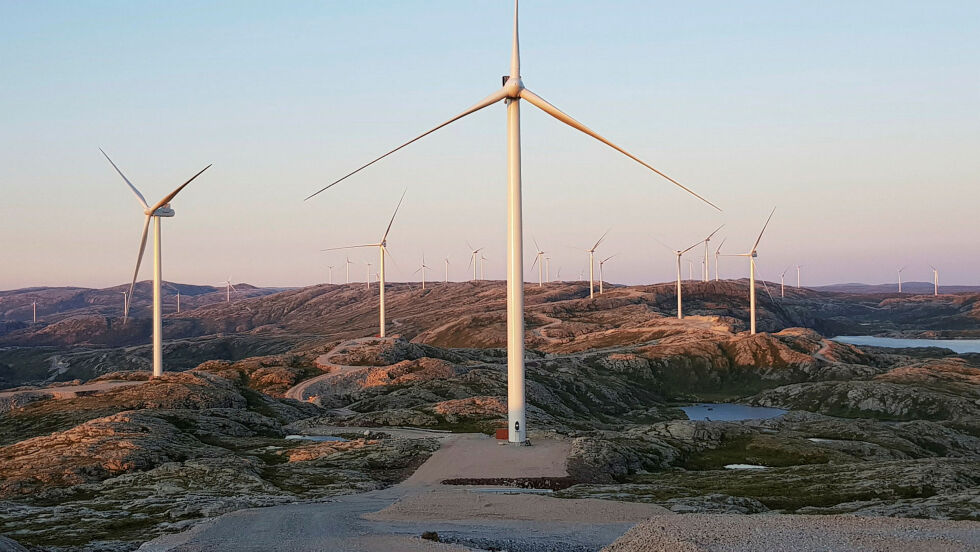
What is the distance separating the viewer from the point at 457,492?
70.1 metres

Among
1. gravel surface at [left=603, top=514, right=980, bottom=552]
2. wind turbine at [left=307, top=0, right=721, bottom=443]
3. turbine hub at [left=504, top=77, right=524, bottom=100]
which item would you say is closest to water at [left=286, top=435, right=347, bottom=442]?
wind turbine at [left=307, top=0, right=721, bottom=443]

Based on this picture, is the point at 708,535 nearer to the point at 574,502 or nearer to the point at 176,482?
the point at 574,502

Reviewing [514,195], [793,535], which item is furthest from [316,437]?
[793,535]

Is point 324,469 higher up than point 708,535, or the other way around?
point 708,535

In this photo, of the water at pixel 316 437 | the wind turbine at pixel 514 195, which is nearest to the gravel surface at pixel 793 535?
the wind turbine at pixel 514 195

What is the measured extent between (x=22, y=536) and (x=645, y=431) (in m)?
97.2

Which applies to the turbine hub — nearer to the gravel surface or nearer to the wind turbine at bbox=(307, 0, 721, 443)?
the wind turbine at bbox=(307, 0, 721, 443)

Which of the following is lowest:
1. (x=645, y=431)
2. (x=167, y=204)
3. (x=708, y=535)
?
(x=645, y=431)

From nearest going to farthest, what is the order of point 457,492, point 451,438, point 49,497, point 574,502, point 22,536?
point 22,536, point 574,502, point 457,492, point 49,497, point 451,438

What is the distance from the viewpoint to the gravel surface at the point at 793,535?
116 ft

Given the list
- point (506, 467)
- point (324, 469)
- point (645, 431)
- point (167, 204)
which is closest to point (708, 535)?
point (506, 467)

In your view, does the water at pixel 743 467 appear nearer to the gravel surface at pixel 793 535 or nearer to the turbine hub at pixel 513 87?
the turbine hub at pixel 513 87

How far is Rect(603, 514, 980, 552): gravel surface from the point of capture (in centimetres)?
3528

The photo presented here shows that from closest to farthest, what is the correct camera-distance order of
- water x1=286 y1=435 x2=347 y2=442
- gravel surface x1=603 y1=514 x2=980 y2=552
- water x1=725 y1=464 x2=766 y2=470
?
gravel surface x1=603 y1=514 x2=980 y2=552
water x1=725 y1=464 x2=766 y2=470
water x1=286 y1=435 x2=347 y2=442
